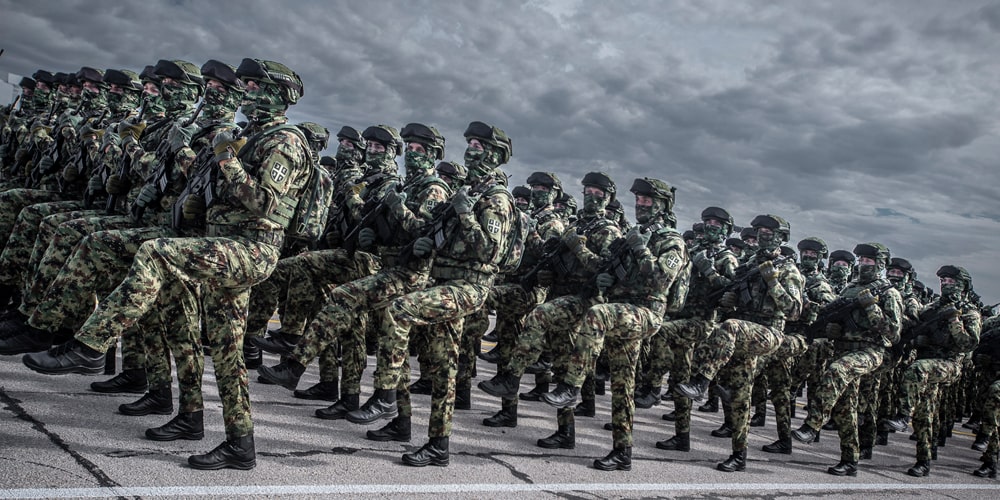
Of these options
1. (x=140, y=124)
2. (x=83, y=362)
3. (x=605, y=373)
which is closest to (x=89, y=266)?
Result: (x=83, y=362)

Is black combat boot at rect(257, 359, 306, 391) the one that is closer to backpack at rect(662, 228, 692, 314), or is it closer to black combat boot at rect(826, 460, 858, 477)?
backpack at rect(662, 228, 692, 314)

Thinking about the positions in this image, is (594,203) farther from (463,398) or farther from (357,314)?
(357,314)

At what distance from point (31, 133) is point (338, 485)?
644 cm

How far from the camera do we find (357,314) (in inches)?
231

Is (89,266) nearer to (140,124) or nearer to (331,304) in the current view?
(331,304)

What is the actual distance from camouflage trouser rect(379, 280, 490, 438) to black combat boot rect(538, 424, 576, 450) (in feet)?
4.29

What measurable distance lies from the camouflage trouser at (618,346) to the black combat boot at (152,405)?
10.3ft

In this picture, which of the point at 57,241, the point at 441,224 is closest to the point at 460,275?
the point at 441,224

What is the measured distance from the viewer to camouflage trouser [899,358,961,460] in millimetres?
7750

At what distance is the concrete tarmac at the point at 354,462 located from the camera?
12.6 feet

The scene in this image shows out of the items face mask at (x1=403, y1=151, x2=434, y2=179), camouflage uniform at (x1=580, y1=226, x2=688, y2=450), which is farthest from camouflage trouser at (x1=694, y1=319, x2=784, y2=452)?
face mask at (x1=403, y1=151, x2=434, y2=179)

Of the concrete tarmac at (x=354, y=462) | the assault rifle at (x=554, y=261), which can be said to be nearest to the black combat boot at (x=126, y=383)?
the concrete tarmac at (x=354, y=462)

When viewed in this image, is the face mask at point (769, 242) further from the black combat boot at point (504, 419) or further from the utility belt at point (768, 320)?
the black combat boot at point (504, 419)

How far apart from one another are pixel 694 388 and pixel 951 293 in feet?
15.4
